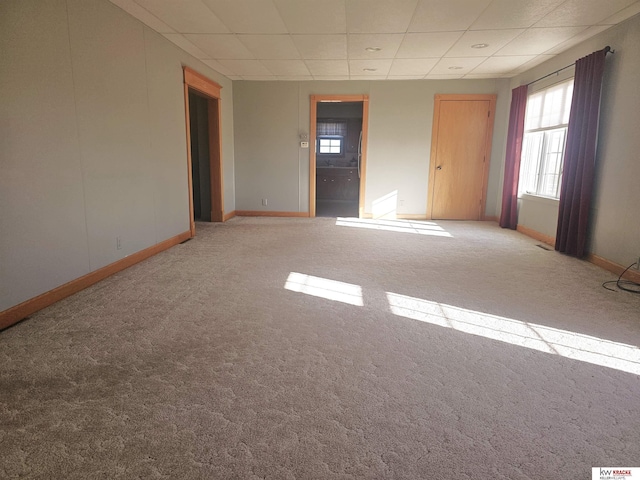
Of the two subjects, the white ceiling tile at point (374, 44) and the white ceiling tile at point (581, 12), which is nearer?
the white ceiling tile at point (581, 12)

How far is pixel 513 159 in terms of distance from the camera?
655 centimetres

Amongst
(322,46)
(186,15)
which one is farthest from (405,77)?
(186,15)

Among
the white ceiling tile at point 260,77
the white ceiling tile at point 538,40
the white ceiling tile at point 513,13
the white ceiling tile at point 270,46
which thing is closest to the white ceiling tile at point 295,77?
the white ceiling tile at point 260,77

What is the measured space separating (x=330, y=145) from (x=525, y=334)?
32.1 feet

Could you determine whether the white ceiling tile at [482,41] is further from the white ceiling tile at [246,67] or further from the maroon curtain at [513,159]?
the white ceiling tile at [246,67]

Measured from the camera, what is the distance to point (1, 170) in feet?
8.50

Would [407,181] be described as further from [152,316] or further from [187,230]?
[152,316]

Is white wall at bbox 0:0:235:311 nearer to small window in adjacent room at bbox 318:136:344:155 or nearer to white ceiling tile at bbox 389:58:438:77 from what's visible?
white ceiling tile at bbox 389:58:438:77

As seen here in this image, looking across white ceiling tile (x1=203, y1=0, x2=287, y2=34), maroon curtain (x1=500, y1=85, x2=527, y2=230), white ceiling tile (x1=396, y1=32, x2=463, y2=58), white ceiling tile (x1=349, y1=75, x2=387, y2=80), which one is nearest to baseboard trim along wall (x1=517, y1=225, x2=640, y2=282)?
maroon curtain (x1=500, y1=85, x2=527, y2=230)

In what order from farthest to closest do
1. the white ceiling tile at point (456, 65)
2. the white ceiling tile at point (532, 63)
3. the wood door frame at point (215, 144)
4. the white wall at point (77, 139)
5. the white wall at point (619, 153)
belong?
the wood door frame at point (215, 144) < the white ceiling tile at point (456, 65) < the white ceiling tile at point (532, 63) < the white wall at point (619, 153) < the white wall at point (77, 139)

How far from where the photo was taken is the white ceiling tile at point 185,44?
15.5 feet

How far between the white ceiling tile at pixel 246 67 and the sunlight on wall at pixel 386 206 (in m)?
3.12

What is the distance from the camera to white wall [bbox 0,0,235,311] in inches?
106

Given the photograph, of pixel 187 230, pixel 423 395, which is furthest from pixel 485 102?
pixel 423 395
